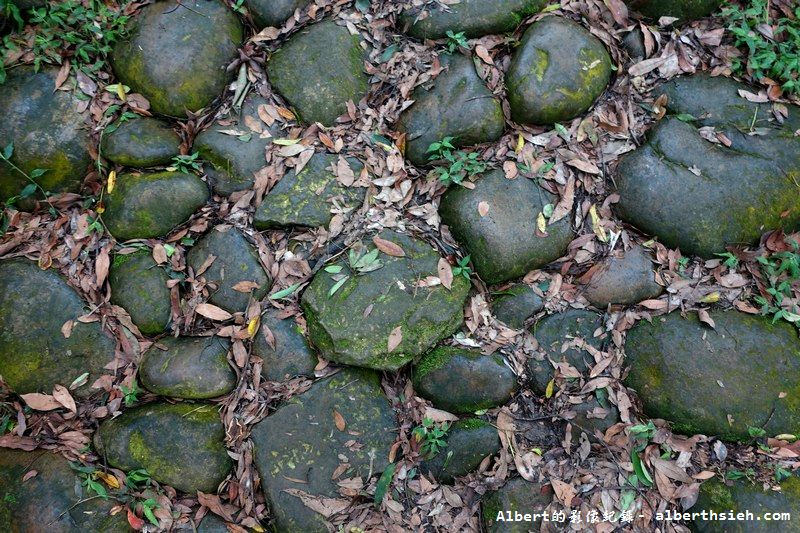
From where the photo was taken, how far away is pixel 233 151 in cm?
356

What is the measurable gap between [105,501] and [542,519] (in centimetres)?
268

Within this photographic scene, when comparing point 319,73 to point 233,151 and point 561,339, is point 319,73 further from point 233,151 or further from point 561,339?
point 561,339

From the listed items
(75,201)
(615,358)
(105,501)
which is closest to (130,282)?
(75,201)

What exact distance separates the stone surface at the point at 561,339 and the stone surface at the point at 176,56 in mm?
2912

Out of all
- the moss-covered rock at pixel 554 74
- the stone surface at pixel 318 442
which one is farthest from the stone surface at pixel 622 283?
→ the stone surface at pixel 318 442

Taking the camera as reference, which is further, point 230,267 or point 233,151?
point 233,151

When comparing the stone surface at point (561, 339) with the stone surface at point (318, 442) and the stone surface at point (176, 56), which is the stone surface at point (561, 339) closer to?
the stone surface at point (318, 442)

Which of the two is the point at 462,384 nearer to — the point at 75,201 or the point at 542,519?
the point at 542,519

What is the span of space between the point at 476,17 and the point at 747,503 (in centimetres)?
362

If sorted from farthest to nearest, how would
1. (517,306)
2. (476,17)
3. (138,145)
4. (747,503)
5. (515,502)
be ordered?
(476,17) < (138,145) < (517,306) < (515,502) < (747,503)

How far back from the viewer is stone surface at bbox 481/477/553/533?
303 centimetres

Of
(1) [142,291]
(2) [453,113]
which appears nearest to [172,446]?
(1) [142,291]

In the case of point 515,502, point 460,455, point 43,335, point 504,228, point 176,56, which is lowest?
point 515,502

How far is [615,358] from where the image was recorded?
130 inches
